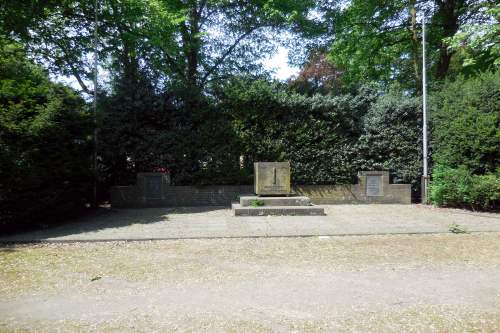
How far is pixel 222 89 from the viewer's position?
47.2ft

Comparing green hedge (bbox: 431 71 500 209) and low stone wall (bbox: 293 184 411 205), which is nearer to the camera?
green hedge (bbox: 431 71 500 209)

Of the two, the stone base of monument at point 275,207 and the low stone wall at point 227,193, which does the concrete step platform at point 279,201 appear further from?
the low stone wall at point 227,193

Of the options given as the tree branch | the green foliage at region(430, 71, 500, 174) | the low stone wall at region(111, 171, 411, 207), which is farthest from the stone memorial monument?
the tree branch

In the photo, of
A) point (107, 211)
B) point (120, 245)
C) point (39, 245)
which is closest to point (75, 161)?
point (107, 211)

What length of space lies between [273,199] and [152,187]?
4.37 metres

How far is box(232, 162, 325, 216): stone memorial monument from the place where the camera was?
36.7 feet

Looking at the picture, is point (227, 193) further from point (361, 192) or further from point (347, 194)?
point (361, 192)

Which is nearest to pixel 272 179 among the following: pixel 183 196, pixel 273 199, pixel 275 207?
pixel 273 199

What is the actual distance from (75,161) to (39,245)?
3208 millimetres

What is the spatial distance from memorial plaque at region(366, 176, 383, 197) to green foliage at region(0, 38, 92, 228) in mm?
9528

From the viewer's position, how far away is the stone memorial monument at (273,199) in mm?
11188

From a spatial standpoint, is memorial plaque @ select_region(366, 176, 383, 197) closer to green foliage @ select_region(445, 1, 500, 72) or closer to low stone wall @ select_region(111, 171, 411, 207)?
low stone wall @ select_region(111, 171, 411, 207)

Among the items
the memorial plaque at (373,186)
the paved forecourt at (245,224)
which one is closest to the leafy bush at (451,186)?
the paved forecourt at (245,224)

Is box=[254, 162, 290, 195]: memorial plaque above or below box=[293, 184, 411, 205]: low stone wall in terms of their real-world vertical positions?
above
